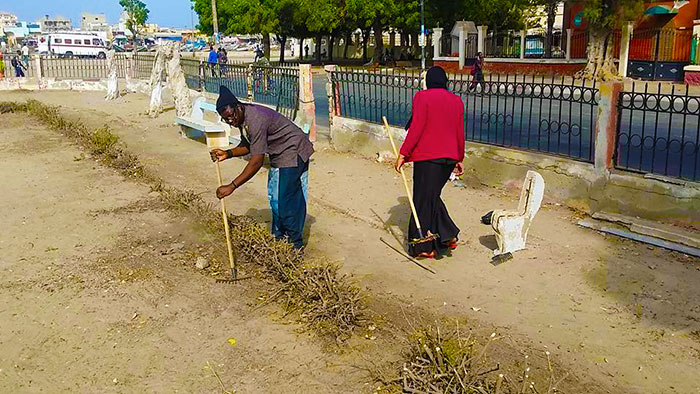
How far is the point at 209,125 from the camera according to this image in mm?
10906

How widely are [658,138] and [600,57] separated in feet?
58.6

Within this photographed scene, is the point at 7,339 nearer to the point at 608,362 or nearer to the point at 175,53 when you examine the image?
the point at 608,362

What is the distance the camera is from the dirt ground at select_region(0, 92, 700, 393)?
3.93 meters

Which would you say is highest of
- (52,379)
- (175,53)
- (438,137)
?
(175,53)

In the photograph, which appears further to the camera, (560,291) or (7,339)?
(560,291)

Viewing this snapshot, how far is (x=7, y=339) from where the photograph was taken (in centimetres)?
436

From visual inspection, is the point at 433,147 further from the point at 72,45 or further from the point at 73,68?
the point at 72,45

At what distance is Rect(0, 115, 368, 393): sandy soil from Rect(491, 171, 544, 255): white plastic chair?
7.02 feet

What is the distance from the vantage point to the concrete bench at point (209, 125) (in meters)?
→ 10.6

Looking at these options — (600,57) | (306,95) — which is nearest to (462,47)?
(600,57)

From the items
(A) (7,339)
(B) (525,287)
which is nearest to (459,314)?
(B) (525,287)

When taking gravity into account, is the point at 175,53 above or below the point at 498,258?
above

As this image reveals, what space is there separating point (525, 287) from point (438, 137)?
1.43 m

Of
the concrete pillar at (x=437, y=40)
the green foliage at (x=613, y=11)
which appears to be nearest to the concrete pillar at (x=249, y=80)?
the green foliage at (x=613, y=11)
